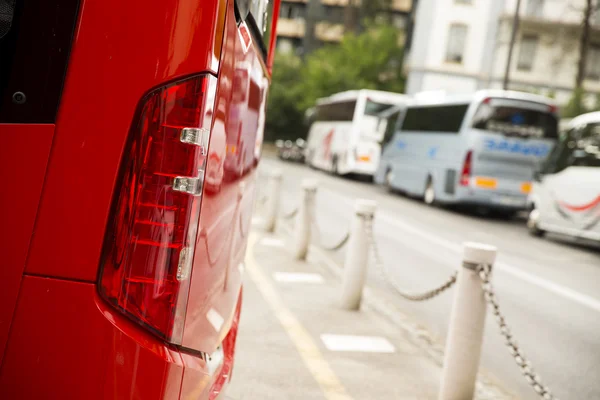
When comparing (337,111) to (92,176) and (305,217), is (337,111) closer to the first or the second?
(305,217)

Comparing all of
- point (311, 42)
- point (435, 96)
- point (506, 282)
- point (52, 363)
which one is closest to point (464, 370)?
point (52, 363)

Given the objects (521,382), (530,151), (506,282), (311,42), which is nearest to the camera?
(521,382)

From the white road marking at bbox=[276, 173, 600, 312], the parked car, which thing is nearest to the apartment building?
the parked car

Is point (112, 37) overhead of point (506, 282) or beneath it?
overhead

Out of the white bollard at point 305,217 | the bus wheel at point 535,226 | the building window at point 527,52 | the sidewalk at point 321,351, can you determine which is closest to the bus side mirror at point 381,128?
the bus wheel at point 535,226

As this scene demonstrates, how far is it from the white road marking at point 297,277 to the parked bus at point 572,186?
Result: 7062 millimetres

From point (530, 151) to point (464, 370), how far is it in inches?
578

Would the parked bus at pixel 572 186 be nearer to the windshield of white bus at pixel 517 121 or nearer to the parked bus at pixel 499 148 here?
the parked bus at pixel 499 148

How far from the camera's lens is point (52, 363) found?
1.61m

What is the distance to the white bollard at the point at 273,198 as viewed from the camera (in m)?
9.80

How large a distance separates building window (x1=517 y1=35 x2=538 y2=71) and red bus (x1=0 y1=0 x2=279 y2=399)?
132 feet

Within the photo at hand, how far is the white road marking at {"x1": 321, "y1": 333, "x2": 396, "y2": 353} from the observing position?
4855mm

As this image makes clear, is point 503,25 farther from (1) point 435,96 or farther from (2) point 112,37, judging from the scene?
(2) point 112,37

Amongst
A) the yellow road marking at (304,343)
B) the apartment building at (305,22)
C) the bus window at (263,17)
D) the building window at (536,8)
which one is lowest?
the yellow road marking at (304,343)
